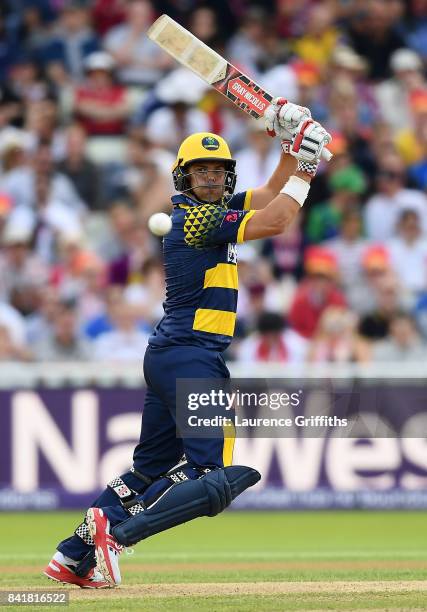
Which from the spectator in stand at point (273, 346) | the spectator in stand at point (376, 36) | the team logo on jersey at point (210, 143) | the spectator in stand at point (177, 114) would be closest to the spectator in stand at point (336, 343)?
the spectator in stand at point (273, 346)

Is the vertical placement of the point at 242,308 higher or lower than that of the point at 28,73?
lower

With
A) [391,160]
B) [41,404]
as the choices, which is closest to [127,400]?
[41,404]

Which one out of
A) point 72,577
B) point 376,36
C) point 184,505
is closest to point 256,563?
point 72,577

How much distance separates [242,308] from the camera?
12.9 metres

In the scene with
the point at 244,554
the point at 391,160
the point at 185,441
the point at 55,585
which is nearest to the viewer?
the point at 185,441

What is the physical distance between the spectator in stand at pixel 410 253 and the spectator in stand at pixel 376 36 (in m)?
2.92

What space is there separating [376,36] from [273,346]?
17.3 ft

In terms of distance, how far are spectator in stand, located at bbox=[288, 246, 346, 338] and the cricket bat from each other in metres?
5.47

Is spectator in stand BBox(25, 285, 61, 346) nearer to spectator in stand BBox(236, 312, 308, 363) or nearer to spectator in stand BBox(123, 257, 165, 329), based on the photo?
spectator in stand BBox(123, 257, 165, 329)

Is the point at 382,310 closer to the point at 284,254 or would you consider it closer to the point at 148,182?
the point at 284,254

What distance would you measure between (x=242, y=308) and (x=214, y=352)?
6.06m

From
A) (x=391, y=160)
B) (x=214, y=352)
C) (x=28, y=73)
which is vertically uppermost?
(x=28, y=73)

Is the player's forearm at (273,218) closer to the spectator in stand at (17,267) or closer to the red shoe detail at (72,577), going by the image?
the red shoe detail at (72,577)

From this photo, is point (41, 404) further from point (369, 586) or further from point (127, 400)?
point (369, 586)
